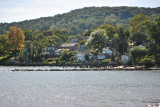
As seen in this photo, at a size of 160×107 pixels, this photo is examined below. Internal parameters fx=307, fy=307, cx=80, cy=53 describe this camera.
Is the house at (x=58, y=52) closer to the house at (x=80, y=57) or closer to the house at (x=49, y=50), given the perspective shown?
the house at (x=49, y=50)

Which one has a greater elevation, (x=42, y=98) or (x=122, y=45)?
(x=122, y=45)

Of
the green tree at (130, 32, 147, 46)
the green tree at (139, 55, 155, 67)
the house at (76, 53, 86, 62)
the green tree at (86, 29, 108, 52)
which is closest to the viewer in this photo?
the green tree at (139, 55, 155, 67)

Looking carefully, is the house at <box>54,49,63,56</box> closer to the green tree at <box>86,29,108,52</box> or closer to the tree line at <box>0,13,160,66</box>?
the tree line at <box>0,13,160,66</box>

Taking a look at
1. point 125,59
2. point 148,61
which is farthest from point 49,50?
point 148,61

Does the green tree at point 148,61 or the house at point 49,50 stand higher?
the house at point 49,50

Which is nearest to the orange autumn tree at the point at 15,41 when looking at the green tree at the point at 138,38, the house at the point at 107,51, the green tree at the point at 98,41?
the green tree at the point at 98,41

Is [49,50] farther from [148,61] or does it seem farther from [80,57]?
[148,61]

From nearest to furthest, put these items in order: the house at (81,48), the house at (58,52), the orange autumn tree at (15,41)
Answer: the orange autumn tree at (15,41) < the house at (58,52) < the house at (81,48)

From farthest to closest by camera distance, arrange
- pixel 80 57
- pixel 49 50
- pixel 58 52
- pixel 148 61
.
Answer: pixel 49 50, pixel 58 52, pixel 80 57, pixel 148 61

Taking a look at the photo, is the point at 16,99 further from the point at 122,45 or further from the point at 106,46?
the point at 106,46

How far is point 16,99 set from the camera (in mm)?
→ 39156

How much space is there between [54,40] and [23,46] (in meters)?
28.9

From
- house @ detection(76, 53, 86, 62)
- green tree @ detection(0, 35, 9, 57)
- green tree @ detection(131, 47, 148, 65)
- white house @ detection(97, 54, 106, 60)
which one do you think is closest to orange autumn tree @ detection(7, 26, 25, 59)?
green tree @ detection(0, 35, 9, 57)

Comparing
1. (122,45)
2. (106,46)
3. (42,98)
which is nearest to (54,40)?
(106,46)
